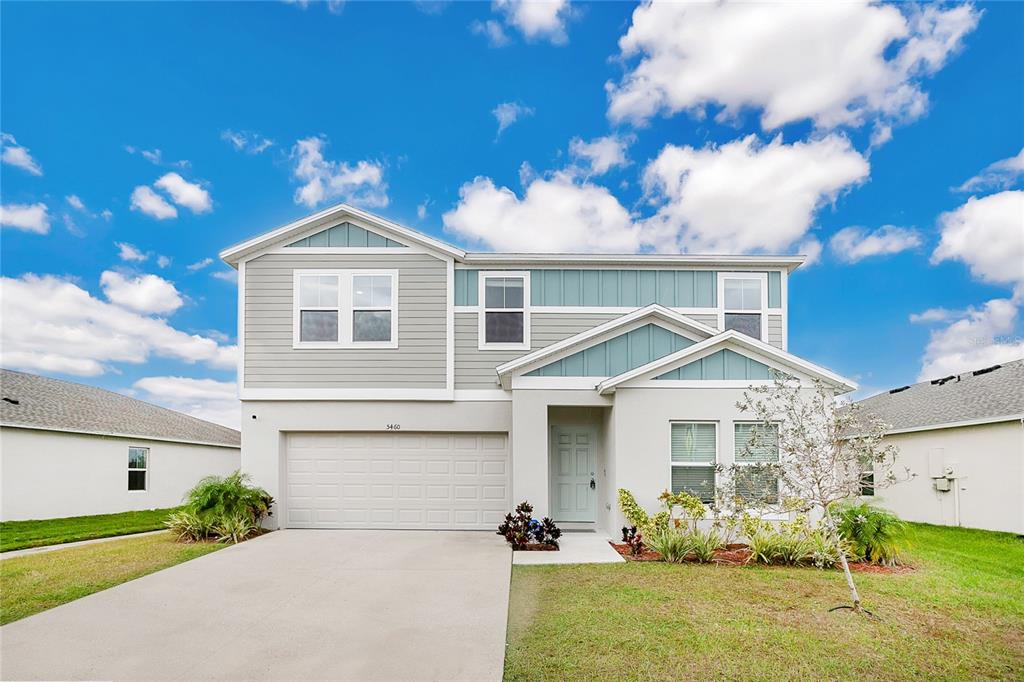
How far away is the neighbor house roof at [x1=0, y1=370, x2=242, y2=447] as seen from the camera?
1700 centimetres

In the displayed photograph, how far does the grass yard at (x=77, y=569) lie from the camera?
24.5 ft

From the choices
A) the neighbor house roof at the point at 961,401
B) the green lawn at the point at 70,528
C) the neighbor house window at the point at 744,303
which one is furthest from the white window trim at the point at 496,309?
the green lawn at the point at 70,528

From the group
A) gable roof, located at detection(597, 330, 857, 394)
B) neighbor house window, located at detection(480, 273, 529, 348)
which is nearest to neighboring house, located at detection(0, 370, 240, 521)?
neighbor house window, located at detection(480, 273, 529, 348)

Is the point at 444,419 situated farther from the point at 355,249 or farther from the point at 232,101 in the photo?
the point at 232,101

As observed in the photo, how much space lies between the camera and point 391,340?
532 inches

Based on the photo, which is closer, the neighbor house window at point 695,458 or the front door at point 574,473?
the neighbor house window at point 695,458

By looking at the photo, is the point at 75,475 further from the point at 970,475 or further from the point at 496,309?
the point at 970,475

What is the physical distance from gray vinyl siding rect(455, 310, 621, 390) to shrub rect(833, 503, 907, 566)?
20.0ft

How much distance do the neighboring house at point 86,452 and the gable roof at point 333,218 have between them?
838 centimetres

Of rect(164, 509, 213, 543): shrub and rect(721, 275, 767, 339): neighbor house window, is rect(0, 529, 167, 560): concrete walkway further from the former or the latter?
rect(721, 275, 767, 339): neighbor house window

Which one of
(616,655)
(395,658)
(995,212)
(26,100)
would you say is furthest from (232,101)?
(995,212)

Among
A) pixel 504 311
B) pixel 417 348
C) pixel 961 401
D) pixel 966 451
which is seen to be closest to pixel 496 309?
pixel 504 311

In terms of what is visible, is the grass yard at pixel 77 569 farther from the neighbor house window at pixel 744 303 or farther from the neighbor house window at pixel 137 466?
the neighbor house window at pixel 744 303

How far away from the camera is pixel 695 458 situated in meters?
11.1
